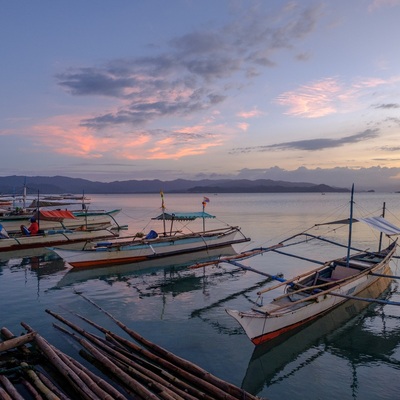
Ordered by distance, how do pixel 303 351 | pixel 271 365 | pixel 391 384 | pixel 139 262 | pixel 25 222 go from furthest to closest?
1. pixel 25 222
2. pixel 139 262
3. pixel 303 351
4. pixel 271 365
5. pixel 391 384

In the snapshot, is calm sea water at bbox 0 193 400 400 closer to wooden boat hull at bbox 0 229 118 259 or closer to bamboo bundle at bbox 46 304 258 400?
bamboo bundle at bbox 46 304 258 400

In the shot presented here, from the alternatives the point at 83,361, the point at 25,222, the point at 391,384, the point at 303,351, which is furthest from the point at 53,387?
the point at 25,222

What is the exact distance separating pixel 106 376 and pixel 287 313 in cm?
729

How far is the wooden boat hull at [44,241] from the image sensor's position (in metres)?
34.1

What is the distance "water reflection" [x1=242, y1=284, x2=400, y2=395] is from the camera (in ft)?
40.4

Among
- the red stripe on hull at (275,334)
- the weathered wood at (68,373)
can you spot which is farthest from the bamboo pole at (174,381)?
the red stripe on hull at (275,334)

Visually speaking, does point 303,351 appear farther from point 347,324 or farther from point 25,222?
point 25,222

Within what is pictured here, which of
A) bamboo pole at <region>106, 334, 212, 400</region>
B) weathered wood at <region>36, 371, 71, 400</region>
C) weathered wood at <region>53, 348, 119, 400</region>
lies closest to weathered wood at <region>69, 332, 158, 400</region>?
weathered wood at <region>53, 348, 119, 400</region>

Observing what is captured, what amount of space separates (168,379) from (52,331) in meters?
7.85

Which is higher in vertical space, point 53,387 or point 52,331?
point 53,387

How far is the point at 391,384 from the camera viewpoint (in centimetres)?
1155

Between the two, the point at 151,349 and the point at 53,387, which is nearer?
the point at 53,387

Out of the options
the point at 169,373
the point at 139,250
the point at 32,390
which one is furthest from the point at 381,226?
the point at 32,390

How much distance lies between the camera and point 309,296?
50.4 ft
